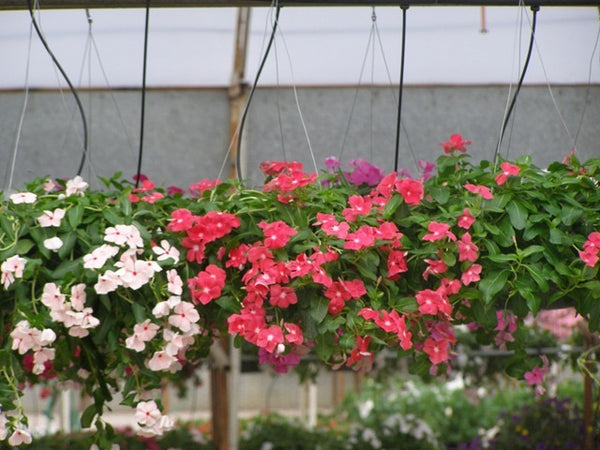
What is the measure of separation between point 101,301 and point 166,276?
144mm

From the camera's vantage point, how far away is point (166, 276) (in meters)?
1.73

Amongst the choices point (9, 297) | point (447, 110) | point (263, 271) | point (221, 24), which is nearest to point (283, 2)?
point (263, 271)

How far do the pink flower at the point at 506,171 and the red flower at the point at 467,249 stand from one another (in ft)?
0.50

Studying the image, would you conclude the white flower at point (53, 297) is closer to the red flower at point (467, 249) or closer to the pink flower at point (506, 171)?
the red flower at point (467, 249)

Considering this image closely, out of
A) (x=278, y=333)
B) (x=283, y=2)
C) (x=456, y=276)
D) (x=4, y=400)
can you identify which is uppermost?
(x=283, y=2)

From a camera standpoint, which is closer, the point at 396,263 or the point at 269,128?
the point at 396,263

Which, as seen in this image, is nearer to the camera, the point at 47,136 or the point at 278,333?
the point at 278,333

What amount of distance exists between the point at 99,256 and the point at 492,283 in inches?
31.6

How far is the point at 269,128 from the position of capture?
3.52 meters

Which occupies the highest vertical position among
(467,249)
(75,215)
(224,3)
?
(224,3)

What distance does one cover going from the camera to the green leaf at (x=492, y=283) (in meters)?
1.64

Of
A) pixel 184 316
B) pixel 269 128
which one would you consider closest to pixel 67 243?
pixel 184 316

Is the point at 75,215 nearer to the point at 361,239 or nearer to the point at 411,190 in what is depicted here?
the point at 361,239

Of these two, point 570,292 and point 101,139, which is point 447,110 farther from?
point 570,292
